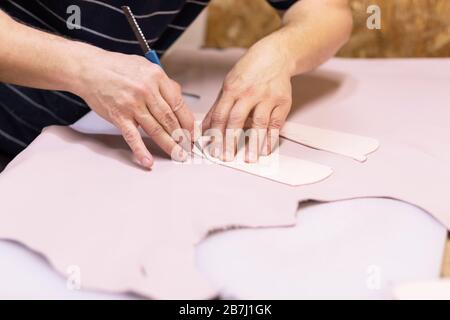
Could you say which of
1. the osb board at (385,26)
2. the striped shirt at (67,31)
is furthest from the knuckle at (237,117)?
the osb board at (385,26)

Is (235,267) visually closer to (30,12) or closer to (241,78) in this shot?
(241,78)

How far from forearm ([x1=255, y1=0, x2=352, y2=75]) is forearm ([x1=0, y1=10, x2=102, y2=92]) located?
272mm

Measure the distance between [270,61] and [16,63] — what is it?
35 cm

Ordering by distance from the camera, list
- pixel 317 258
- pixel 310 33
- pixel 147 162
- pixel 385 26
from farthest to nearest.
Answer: pixel 385 26 < pixel 310 33 < pixel 147 162 < pixel 317 258

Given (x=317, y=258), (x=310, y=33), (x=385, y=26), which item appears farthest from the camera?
(x=385, y=26)

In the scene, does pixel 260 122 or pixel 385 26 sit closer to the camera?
pixel 260 122

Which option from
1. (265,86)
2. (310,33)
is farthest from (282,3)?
(265,86)

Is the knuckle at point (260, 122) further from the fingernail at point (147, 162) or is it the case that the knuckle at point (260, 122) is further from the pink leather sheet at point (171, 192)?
the fingernail at point (147, 162)

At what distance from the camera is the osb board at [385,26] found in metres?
1.19

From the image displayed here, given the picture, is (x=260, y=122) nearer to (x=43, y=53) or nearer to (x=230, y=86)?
(x=230, y=86)

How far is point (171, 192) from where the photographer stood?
2.16 ft

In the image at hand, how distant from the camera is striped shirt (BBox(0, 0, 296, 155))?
933 millimetres

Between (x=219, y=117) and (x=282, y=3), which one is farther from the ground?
(x=282, y=3)

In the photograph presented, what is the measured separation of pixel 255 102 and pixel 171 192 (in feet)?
0.70
